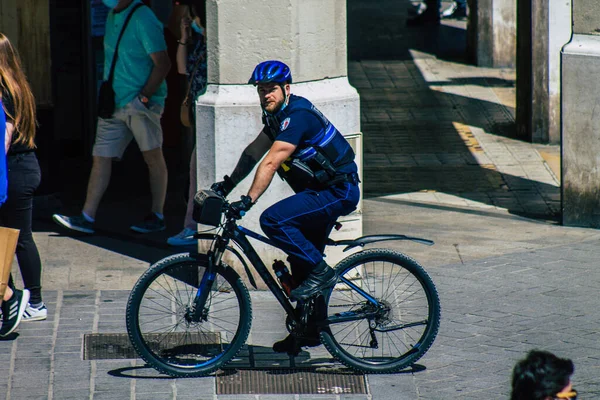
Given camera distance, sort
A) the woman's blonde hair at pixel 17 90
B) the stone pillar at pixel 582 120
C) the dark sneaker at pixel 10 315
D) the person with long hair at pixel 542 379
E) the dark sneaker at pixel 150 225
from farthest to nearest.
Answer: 1. the stone pillar at pixel 582 120
2. the dark sneaker at pixel 150 225
3. the dark sneaker at pixel 10 315
4. the woman's blonde hair at pixel 17 90
5. the person with long hair at pixel 542 379

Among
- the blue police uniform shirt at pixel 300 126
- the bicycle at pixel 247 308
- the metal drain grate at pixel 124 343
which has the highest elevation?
the blue police uniform shirt at pixel 300 126

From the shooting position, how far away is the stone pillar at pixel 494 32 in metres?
→ 18.1

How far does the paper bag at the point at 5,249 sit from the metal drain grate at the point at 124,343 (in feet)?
2.11

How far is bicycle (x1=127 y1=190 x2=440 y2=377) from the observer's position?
6.37m

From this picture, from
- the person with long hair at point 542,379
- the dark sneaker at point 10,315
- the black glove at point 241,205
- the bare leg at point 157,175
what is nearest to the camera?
the person with long hair at point 542,379

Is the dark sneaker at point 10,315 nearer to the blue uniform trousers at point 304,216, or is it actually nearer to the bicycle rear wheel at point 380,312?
the blue uniform trousers at point 304,216

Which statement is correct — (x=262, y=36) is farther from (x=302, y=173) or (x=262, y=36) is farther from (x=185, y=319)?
(x=185, y=319)

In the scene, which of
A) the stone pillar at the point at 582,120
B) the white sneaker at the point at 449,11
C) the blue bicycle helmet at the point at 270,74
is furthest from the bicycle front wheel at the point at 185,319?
the white sneaker at the point at 449,11

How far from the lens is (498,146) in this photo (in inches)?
532

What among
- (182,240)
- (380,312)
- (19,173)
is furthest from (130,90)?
(380,312)

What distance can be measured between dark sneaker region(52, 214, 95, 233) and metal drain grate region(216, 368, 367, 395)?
3.18 m

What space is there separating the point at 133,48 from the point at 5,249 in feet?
10.1

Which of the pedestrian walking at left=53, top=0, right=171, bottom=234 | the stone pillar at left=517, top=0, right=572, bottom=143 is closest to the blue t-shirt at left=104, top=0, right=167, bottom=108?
the pedestrian walking at left=53, top=0, right=171, bottom=234

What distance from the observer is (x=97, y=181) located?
9375 millimetres
